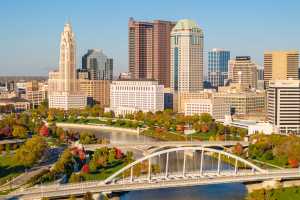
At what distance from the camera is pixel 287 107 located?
51.7 m

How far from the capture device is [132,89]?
75.7 meters

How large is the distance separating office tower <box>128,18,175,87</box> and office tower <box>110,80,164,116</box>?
13.1 metres

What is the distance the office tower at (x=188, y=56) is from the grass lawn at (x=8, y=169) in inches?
1711

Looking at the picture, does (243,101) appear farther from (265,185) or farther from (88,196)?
(88,196)

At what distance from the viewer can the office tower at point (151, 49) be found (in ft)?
294

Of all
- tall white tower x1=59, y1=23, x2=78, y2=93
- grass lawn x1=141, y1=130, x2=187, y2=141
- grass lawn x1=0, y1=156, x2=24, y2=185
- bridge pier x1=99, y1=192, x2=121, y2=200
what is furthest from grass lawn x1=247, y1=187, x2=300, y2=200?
tall white tower x1=59, y1=23, x2=78, y2=93

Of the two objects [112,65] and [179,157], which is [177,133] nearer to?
[179,157]

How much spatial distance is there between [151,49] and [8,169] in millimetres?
59185

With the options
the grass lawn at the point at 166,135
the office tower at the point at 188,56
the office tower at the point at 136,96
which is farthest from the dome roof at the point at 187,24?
the grass lawn at the point at 166,135

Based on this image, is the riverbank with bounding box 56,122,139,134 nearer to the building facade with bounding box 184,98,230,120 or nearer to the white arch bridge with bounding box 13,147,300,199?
the building facade with bounding box 184,98,230,120

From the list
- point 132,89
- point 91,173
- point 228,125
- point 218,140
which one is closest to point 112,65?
point 132,89

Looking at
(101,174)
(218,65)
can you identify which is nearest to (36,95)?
(218,65)

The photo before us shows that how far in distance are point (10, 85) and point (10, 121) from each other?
229 feet

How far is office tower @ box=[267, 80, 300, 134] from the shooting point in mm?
51562
